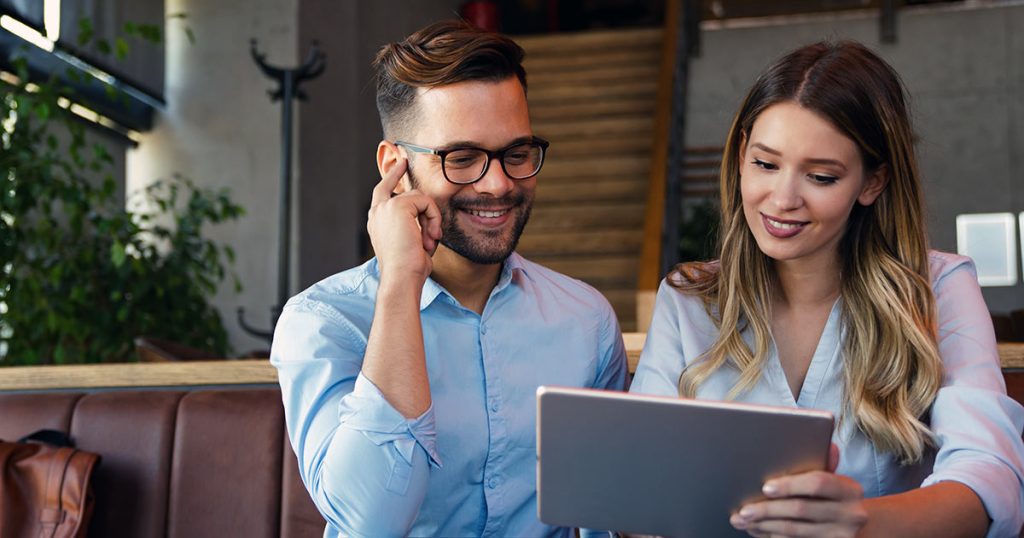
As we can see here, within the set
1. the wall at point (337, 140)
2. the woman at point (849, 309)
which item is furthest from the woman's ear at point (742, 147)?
the wall at point (337, 140)

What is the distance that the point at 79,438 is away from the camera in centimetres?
233

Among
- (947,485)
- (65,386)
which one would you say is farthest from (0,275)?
(947,485)

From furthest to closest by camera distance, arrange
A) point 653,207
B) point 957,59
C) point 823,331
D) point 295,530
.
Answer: point 957,59 < point 653,207 < point 295,530 < point 823,331

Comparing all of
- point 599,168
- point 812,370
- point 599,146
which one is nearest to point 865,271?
point 812,370

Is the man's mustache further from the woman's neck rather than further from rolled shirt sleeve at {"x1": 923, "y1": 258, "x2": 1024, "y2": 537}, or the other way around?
rolled shirt sleeve at {"x1": 923, "y1": 258, "x2": 1024, "y2": 537}

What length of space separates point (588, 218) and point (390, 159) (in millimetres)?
5777

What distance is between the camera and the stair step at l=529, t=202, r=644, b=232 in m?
7.45

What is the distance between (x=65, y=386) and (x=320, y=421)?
43.9 inches

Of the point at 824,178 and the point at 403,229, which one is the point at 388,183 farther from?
the point at 824,178

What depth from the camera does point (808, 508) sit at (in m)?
1.25

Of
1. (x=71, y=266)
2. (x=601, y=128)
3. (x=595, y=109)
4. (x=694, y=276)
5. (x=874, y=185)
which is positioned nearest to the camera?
(x=874, y=185)

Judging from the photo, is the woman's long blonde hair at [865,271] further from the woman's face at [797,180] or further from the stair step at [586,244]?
the stair step at [586,244]

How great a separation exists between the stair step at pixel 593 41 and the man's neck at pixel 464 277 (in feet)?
25.7

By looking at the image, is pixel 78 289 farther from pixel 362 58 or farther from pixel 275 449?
pixel 362 58
